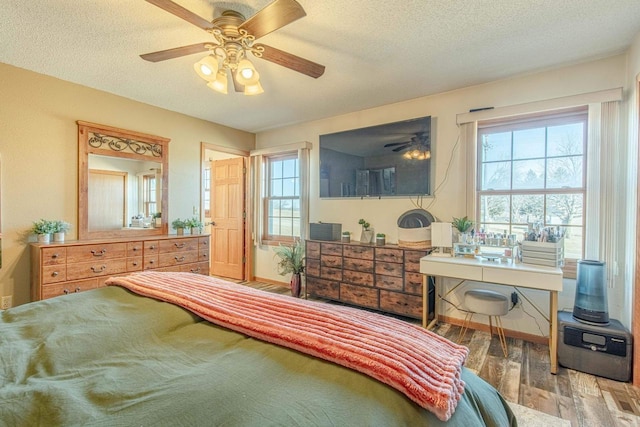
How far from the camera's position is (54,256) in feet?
8.66

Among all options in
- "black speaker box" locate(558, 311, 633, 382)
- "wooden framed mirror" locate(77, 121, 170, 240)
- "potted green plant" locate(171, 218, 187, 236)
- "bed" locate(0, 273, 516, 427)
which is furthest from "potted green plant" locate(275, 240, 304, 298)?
"black speaker box" locate(558, 311, 633, 382)

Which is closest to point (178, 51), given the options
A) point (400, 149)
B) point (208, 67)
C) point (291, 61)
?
point (208, 67)

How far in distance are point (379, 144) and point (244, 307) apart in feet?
9.26

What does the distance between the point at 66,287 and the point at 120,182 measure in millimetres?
1314

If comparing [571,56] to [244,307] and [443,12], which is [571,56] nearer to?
[443,12]

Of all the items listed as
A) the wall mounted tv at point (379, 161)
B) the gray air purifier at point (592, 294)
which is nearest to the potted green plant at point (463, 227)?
the wall mounted tv at point (379, 161)

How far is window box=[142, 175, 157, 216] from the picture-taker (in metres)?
3.69

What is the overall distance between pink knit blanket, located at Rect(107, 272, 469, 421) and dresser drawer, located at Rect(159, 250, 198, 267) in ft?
6.81

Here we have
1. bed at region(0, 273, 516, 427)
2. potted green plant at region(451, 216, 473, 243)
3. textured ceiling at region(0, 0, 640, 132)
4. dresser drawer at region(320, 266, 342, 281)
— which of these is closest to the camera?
bed at region(0, 273, 516, 427)

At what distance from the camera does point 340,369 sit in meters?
0.91

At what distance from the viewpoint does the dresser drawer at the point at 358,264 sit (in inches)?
132

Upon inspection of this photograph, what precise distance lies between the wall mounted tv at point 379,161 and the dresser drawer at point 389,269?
856 mm

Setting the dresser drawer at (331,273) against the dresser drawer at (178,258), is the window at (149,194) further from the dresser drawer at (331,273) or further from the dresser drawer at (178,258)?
the dresser drawer at (331,273)

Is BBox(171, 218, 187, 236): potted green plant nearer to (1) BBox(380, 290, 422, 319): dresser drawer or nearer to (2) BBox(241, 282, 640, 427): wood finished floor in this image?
(1) BBox(380, 290, 422, 319): dresser drawer
